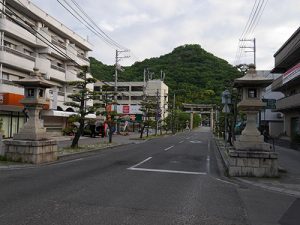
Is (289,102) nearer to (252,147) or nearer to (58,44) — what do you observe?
(252,147)

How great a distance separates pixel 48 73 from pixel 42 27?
17.9 feet

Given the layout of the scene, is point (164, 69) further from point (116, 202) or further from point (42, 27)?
point (116, 202)

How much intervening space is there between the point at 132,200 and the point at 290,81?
1069 inches

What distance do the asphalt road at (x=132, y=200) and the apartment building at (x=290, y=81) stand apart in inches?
773

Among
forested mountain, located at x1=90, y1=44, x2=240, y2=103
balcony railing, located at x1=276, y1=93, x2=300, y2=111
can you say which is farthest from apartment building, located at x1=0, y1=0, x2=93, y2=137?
balcony railing, located at x1=276, y1=93, x2=300, y2=111

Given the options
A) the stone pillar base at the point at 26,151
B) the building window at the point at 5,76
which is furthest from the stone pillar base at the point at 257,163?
the building window at the point at 5,76

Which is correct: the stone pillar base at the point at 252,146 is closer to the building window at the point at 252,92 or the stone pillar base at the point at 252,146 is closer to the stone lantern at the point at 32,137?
the building window at the point at 252,92

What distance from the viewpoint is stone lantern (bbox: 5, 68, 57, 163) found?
47.4 feet

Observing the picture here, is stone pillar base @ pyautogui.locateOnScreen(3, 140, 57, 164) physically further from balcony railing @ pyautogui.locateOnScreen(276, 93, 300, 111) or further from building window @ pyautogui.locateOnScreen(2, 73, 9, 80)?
balcony railing @ pyautogui.locateOnScreen(276, 93, 300, 111)

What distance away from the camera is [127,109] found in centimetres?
6462

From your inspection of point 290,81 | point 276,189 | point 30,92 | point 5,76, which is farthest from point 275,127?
point 276,189

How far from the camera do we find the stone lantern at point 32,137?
568 inches

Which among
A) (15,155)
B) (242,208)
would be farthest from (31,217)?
(15,155)

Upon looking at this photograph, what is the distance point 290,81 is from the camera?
103 ft
